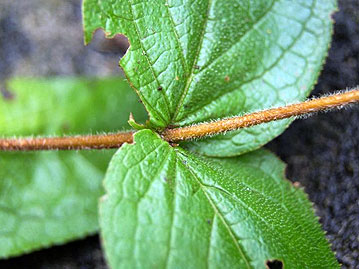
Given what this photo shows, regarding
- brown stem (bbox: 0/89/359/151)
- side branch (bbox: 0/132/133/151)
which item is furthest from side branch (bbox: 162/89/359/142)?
side branch (bbox: 0/132/133/151)

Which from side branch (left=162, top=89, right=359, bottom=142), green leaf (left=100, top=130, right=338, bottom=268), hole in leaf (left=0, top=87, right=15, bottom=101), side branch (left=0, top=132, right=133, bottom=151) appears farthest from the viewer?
hole in leaf (left=0, top=87, right=15, bottom=101)

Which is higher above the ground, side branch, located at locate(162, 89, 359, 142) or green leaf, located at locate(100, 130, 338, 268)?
side branch, located at locate(162, 89, 359, 142)

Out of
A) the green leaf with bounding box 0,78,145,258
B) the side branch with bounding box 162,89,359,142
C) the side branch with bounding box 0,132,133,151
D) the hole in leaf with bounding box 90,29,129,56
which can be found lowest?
the green leaf with bounding box 0,78,145,258

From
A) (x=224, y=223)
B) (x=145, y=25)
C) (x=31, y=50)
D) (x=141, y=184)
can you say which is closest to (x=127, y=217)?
(x=141, y=184)

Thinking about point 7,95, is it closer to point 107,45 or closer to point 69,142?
point 107,45

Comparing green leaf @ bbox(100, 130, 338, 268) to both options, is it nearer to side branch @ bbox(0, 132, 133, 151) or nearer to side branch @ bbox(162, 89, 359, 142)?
side branch @ bbox(162, 89, 359, 142)

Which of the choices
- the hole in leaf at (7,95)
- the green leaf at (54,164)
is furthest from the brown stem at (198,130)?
the hole in leaf at (7,95)

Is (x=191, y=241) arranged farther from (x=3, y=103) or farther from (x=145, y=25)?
(x=3, y=103)

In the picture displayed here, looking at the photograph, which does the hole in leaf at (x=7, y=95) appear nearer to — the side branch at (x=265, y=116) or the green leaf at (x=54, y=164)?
the green leaf at (x=54, y=164)
